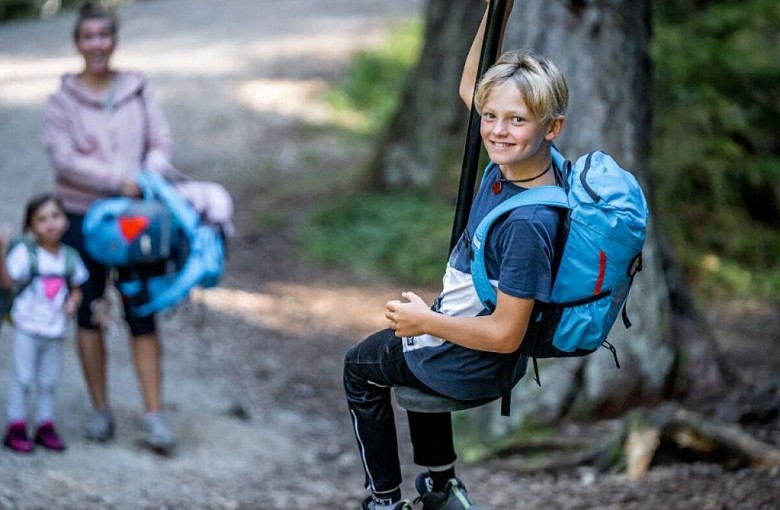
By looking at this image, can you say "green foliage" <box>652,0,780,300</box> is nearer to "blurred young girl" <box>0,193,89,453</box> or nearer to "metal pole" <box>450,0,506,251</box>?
"blurred young girl" <box>0,193,89,453</box>

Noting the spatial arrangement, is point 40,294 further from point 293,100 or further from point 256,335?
point 293,100

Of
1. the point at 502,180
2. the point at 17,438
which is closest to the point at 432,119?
the point at 17,438

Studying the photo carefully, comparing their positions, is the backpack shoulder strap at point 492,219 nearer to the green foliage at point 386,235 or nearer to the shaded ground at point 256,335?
the shaded ground at point 256,335

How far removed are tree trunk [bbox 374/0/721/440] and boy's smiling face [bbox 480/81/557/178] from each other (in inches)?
132

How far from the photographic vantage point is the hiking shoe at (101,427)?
6.14 metres

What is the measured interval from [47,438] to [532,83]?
3.67 meters

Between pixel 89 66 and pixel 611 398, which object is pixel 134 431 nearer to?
pixel 89 66

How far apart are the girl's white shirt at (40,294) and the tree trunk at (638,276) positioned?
105 inches

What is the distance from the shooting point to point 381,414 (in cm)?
365

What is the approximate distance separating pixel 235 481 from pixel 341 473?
2.58 ft

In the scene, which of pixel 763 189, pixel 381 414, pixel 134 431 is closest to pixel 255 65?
pixel 763 189

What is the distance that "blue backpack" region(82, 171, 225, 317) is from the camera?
5.62 metres

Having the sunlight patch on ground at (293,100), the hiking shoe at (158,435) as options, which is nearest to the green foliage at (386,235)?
the sunlight patch on ground at (293,100)

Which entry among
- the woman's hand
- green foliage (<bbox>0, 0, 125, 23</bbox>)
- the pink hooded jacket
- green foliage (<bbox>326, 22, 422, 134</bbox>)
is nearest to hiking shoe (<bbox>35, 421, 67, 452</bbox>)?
the pink hooded jacket
